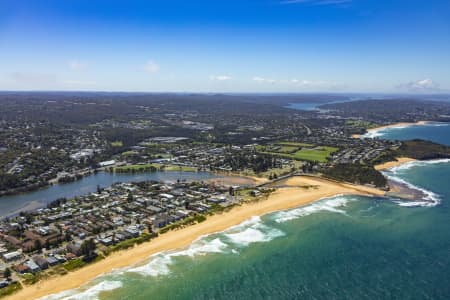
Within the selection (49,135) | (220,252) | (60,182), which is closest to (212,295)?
(220,252)

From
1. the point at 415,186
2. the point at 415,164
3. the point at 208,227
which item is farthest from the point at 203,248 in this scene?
the point at 415,164

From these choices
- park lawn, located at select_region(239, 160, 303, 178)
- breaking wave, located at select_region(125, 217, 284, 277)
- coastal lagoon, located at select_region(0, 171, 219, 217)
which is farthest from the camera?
park lawn, located at select_region(239, 160, 303, 178)

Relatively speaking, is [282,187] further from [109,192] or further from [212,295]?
[212,295]

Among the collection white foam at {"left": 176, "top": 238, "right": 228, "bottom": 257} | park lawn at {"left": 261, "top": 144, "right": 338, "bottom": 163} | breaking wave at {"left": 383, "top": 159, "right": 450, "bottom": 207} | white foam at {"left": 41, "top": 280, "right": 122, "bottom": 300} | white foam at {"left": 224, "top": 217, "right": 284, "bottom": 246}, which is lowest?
white foam at {"left": 41, "top": 280, "right": 122, "bottom": 300}

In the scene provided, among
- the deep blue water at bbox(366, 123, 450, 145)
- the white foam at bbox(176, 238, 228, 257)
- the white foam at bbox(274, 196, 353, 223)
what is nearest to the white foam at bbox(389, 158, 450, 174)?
the white foam at bbox(274, 196, 353, 223)

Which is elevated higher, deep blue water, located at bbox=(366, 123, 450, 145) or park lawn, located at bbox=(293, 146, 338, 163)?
deep blue water, located at bbox=(366, 123, 450, 145)

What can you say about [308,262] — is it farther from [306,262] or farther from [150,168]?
[150,168]

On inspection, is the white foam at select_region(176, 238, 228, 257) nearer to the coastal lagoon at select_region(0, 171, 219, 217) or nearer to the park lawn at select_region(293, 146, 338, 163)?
the coastal lagoon at select_region(0, 171, 219, 217)
